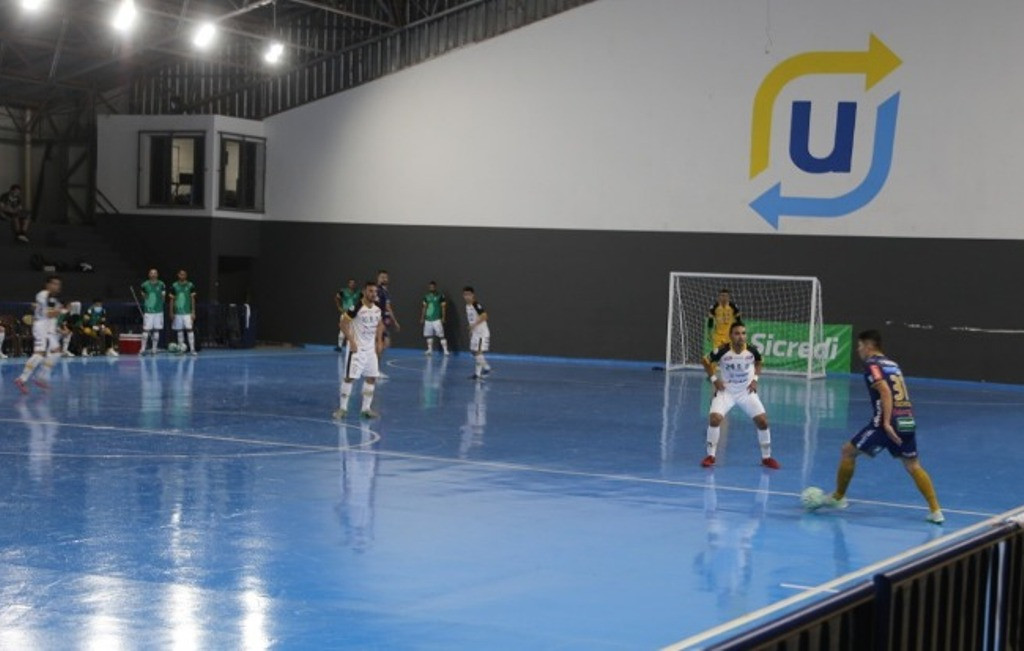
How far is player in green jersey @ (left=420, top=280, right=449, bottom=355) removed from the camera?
39531 millimetres

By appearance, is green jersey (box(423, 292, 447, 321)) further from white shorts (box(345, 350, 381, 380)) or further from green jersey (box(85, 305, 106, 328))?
white shorts (box(345, 350, 381, 380))

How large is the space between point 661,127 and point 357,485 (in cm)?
2422

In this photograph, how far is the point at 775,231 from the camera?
35938 millimetres

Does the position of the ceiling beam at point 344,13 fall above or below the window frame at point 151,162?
above

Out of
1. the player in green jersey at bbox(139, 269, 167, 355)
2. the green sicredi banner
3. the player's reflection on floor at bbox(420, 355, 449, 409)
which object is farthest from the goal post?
the player in green jersey at bbox(139, 269, 167, 355)

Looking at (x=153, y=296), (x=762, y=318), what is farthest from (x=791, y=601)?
(x=153, y=296)

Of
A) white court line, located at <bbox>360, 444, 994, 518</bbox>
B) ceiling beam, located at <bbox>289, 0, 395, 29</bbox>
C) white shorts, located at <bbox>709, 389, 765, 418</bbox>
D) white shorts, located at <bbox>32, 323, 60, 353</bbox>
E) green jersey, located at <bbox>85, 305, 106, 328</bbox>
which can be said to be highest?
ceiling beam, located at <bbox>289, 0, 395, 29</bbox>

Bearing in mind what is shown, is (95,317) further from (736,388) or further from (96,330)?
(736,388)

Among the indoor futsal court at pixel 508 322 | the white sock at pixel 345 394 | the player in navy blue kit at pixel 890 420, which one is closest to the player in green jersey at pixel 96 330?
the indoor futsal court at pixel 508 322

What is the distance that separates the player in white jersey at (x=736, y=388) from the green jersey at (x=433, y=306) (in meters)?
22.8

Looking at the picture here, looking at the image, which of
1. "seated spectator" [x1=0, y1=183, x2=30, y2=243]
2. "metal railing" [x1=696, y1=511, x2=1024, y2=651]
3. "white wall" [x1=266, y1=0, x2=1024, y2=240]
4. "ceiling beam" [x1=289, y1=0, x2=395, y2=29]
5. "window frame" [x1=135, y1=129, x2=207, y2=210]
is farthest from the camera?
"window frame" [x1=135, y1=129, x2=207, y2=210]

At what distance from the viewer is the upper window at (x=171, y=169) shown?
41406 mm

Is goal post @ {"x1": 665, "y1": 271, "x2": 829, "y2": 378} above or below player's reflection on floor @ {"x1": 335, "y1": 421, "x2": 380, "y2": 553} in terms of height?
above

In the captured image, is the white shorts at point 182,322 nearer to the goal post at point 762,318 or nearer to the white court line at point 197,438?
the goal post at point 762,318
